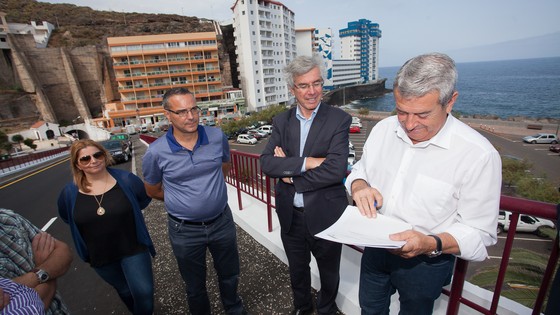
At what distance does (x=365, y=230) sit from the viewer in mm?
1401

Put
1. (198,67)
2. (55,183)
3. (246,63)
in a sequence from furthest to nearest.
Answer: (246,63), (198,67), (55,183)

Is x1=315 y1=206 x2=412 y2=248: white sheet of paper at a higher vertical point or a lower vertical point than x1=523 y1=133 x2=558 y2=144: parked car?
higher

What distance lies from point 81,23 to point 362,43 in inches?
3682

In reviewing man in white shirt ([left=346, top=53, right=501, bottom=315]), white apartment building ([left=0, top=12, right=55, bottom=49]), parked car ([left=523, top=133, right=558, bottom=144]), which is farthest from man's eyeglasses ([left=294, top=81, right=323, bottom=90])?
white apartment building ([left=0, top=12, right=55, bottom=49])

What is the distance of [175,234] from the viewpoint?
234cm

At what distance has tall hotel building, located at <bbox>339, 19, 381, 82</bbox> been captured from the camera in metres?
104

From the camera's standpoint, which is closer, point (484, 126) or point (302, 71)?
point (302, 71)

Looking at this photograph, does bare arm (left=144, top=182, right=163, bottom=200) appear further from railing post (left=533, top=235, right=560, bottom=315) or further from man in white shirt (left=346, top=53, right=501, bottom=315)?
railing post (left=533, top=235, right=560, bottom=315)

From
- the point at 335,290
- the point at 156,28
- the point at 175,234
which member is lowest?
the point at 335,290

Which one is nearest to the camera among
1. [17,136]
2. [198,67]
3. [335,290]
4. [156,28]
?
[335,290]

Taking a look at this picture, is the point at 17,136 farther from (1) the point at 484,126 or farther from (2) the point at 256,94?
(1) the point at 484,126

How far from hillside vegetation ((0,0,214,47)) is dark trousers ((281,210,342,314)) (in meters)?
72.0

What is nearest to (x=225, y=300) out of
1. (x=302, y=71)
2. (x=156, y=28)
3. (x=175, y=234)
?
(x=175, y=234)

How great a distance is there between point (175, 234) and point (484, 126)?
165ft
